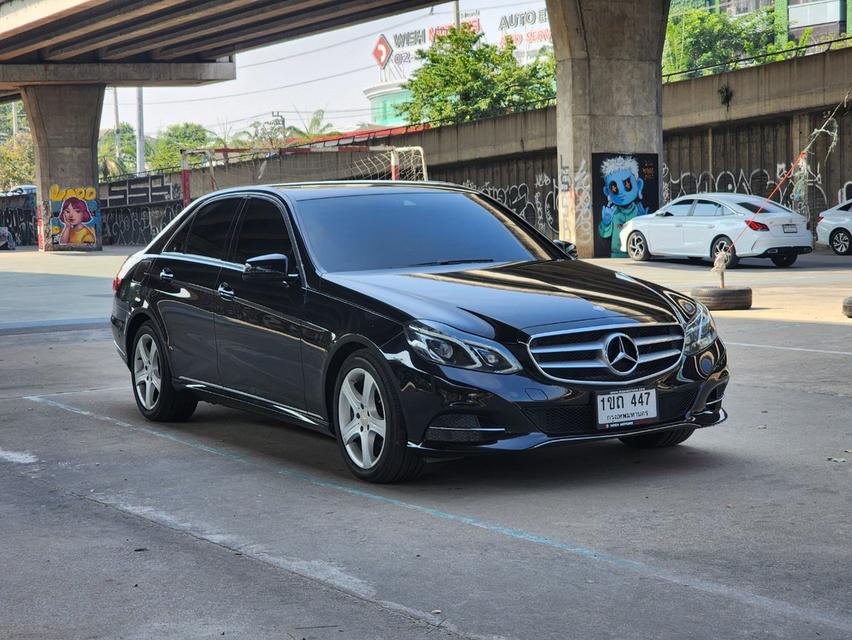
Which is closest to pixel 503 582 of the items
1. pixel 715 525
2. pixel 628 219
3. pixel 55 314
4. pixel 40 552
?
pixel 715 525

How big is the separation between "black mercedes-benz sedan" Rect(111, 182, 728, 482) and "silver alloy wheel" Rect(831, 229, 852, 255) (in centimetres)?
2300

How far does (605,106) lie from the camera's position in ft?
97.8

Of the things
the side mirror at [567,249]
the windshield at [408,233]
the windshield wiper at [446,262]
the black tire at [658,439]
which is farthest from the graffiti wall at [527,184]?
the black tire at [658,439]

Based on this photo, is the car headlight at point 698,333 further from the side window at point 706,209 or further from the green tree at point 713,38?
the green tree at point 713,38

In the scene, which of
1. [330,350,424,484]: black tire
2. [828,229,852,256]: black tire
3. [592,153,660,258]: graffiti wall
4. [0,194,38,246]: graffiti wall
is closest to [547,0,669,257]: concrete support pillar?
[592,153,660,258]: graffiti wall

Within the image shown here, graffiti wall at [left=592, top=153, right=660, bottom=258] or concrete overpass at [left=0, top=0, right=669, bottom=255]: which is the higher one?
concrete overpass at [left=0, top=0, right=669, bottom=255]

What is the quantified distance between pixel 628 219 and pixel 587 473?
2470 centimetres

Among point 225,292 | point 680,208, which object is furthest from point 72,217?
point 225,292

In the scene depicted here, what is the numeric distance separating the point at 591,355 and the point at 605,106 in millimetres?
24410

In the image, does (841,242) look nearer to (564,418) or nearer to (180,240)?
(180,240)

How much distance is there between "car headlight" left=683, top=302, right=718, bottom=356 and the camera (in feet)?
21.4

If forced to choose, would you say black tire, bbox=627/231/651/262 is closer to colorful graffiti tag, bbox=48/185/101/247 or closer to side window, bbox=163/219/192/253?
side window, bbox=163/219/192/253

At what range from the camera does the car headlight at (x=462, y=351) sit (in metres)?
6.02

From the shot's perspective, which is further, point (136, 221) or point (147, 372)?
point (136, 221)
